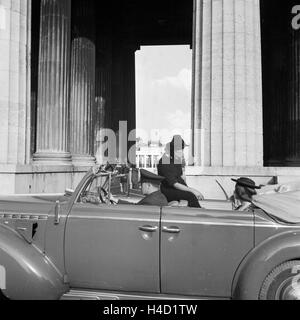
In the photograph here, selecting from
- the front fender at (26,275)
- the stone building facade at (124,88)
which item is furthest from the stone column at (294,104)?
the front fender at (26,275)

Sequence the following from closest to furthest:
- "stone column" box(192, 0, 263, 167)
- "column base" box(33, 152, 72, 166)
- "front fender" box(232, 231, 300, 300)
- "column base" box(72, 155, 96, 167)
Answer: "front fender" box(232, 231, 300, 300), "stone column" box(192, 0, 263, 167), "column base" box(33, 152, 72, 166), "column base" box(72, 155, 96, 167)

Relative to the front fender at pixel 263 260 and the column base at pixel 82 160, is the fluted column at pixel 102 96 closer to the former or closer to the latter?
the column base at pixel 82 160

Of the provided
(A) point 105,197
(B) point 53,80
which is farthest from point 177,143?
(B) point 53,80

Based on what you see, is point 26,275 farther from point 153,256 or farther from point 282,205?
point 282,205

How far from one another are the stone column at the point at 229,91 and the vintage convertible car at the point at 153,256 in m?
5.48

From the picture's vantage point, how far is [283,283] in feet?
10.8

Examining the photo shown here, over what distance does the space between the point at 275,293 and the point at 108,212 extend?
61.5 inches

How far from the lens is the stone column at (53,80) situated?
1321 cm

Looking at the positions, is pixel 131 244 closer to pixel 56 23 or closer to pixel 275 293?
pixel 275 293

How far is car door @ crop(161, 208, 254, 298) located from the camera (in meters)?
3.39

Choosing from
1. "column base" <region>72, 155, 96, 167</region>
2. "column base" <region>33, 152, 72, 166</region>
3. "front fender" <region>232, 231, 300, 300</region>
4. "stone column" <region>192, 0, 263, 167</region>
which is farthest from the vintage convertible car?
"column base" <region>72, 155, 96, 167</region>

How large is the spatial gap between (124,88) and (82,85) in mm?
8374

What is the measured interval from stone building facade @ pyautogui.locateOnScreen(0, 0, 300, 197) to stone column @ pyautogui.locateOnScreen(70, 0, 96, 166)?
0.04m

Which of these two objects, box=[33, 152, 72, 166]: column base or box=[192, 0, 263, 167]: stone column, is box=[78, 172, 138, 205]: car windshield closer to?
box=[192, 0, 263, 167]: stone column
